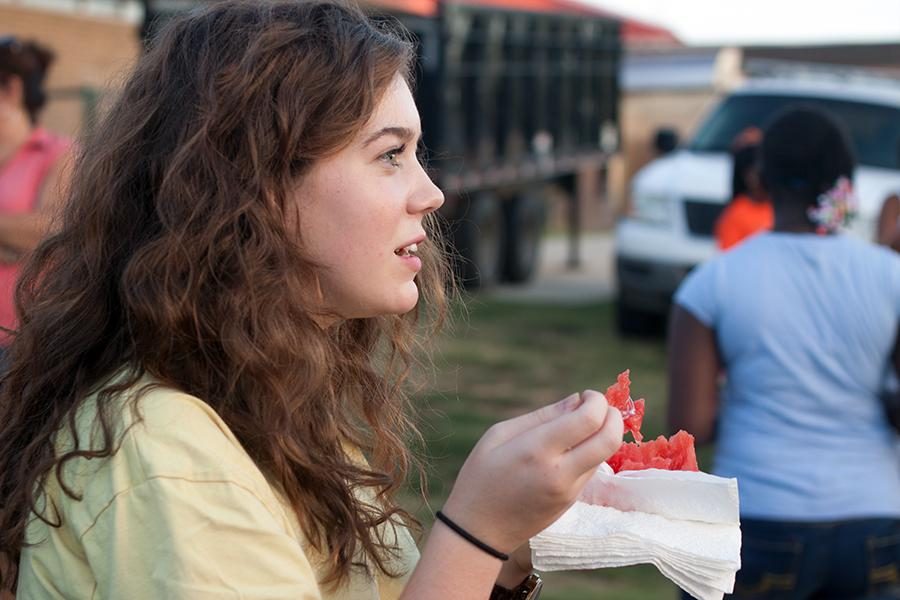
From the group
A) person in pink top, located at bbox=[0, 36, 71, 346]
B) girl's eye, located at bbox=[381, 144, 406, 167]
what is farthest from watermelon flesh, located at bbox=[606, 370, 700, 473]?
person in pink top, located at bbox=[0, 36, 71, 346]

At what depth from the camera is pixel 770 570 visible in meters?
3.33

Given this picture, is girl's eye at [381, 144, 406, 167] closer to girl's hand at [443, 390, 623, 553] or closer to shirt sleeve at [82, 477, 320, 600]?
girl's hand at [443, 390, 623, 553]

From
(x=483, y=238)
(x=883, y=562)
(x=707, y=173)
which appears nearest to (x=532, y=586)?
(x=883, y=562)

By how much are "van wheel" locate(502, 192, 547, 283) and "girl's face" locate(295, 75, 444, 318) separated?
14.1m

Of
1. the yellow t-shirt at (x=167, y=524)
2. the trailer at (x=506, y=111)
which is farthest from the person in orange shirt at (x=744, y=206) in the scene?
the trailer at (x=506, y=111)

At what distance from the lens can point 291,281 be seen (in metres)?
1.77

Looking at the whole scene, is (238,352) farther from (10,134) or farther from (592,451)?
(10,134)

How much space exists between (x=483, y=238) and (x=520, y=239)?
992mm

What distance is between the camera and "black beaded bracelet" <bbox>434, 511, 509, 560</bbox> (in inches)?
64.7

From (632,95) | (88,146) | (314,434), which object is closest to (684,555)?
(314,434)

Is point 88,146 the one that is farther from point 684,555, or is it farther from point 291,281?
point 684,555

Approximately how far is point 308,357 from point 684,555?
57 cm

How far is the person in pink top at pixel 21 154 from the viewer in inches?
170

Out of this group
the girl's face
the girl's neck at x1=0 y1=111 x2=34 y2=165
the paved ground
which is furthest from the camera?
the paved ground
